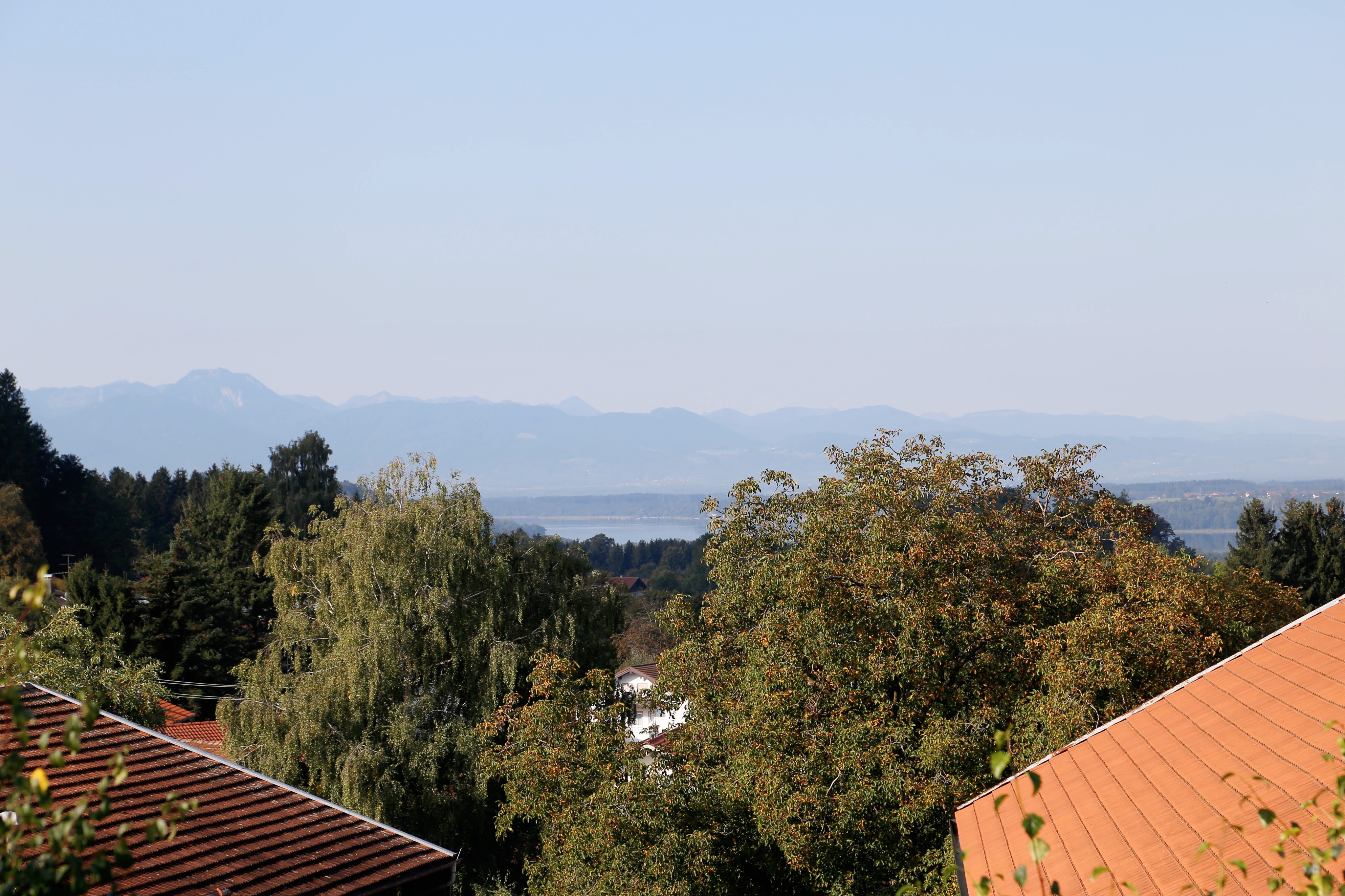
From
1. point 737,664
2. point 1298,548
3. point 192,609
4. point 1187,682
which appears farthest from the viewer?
point 1298,548

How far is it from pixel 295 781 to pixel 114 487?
73.6m

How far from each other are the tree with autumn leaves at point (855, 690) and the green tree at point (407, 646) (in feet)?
10.4

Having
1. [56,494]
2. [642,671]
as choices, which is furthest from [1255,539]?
[56,494]

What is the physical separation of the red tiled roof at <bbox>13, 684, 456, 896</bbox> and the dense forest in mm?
1469

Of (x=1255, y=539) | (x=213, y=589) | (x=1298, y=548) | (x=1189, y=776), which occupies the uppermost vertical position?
(x=1189, y=776)

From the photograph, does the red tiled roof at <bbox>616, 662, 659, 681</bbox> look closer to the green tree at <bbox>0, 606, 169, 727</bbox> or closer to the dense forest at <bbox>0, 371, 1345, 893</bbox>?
the dense forest at <bbox>0, 371, 1345, 893</bbox>

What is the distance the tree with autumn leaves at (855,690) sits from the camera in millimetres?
12727

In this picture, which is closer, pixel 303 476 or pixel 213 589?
pixel 213 589

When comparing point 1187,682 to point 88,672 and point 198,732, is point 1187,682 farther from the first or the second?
point 198,732

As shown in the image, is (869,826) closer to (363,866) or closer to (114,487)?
(363,866)

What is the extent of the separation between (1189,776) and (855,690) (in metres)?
5.97

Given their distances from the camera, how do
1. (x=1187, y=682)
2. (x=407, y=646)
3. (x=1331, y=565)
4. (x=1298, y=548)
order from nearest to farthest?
(x=1187, y=682), (x=407, y=646), (x=1331, y=565), (x=1298, y=548)

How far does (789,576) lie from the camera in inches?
562

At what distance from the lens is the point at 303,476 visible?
60719 mm
